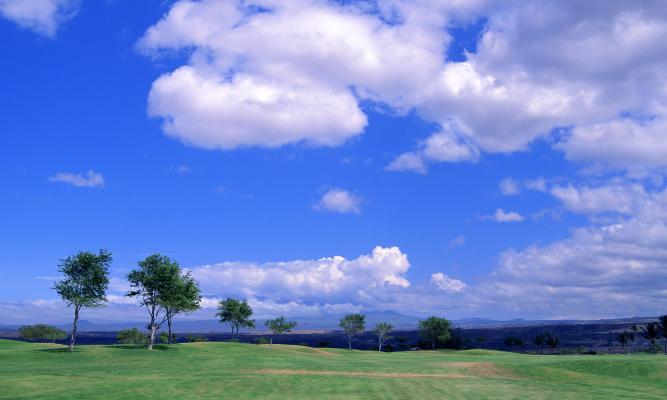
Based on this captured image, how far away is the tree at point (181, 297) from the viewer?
8794cm

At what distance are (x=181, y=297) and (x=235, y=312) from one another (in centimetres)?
4932

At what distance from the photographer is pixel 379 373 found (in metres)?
51.1

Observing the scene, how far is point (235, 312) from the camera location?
136750mm

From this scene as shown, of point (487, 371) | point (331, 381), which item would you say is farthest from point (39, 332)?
point (487, 371)

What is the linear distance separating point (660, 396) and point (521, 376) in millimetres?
13619

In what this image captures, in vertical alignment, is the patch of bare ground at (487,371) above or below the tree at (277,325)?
below

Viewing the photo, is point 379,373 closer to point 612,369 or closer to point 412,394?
point 412,394

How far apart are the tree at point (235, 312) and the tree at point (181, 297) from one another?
144 feet

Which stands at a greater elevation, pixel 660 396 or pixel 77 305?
pixel 77 305

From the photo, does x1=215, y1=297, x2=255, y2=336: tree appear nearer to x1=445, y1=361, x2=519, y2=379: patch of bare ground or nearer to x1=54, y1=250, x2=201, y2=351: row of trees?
x1=54, y1=250, x2=201, y2=351: row of trees

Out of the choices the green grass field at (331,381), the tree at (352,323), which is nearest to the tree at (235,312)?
the tree at (352,323)

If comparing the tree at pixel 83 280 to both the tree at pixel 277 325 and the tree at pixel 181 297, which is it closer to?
the tree at pixel 181 297

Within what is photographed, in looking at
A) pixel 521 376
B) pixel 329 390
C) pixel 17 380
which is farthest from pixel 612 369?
pixel 17 380

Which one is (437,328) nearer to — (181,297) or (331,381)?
(181,297)
